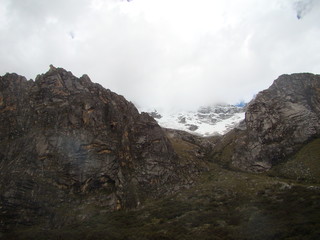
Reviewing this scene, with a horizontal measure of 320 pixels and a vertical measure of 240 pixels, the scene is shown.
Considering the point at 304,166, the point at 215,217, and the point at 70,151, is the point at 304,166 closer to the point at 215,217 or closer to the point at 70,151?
the point at 215,217

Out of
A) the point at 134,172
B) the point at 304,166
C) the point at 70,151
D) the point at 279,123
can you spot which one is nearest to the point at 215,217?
the point at 134,172

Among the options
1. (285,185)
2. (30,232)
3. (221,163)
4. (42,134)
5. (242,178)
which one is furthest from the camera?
(221,163)

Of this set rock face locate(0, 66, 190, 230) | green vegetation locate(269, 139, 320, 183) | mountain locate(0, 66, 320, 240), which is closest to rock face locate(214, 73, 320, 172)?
mountain locate(0, 66, 320, 240)

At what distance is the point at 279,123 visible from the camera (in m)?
114

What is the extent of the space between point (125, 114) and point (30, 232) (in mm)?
58845

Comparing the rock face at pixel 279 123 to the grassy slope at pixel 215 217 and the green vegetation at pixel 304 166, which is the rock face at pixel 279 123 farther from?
the grassy slope at pixel 215 217

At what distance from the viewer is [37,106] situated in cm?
8869

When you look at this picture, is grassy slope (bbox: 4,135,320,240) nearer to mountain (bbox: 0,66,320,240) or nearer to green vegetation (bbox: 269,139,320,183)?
mountain (bbox: 0,66,320,240)

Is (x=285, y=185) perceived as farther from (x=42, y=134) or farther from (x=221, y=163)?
(x=42, y=134)

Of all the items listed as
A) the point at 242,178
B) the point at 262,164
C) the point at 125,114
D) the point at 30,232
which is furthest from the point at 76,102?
the point at 262,164

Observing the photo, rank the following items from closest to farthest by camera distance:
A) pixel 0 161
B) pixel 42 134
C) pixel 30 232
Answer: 1. pixel 30 232
2. pixel 0 161
3. pixel 42 134

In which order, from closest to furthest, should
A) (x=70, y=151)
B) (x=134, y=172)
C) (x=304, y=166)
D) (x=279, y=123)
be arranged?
(x=70, y=151) → (x=304, y=166) → (x=134, y=172) → (x=279, y=123)

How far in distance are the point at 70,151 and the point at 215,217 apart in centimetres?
5132

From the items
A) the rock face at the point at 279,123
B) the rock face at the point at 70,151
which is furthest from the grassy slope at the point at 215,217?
the rock face at the point at 279,123
